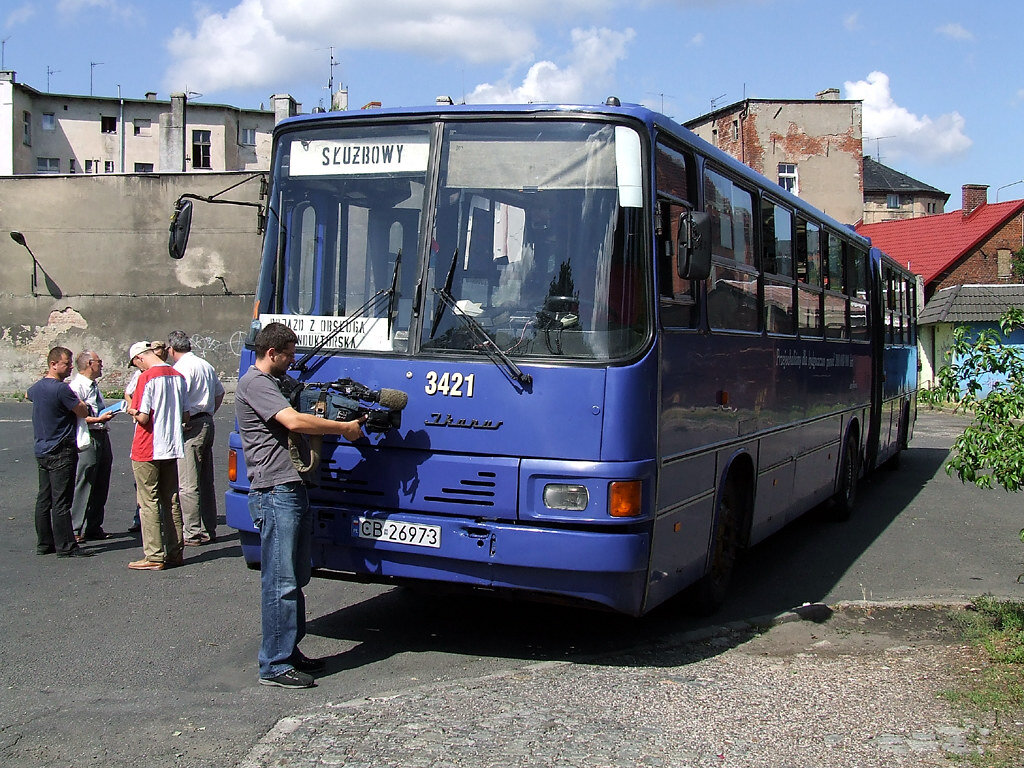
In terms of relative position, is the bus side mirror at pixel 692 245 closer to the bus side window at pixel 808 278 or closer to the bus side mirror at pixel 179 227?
the bus side mirror at pixel 179 227

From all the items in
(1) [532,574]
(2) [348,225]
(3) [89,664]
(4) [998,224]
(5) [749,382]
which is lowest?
(3) [89,664]

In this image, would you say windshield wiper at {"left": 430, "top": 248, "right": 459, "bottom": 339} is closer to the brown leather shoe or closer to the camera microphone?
the camera microphone

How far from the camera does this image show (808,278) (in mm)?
10117

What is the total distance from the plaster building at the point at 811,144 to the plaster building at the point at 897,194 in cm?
3204

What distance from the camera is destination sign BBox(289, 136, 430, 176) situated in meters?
6.32

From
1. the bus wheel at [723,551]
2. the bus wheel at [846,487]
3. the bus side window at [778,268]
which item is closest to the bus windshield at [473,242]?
the bus wheel at [723,551]

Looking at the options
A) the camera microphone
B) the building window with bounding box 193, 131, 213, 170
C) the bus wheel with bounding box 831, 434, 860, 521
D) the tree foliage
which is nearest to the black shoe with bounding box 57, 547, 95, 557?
the camera microphone

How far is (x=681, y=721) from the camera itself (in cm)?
514

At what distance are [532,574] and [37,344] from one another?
35.2 m

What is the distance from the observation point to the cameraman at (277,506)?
5.62m

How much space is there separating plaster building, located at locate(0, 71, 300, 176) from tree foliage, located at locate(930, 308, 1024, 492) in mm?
64027

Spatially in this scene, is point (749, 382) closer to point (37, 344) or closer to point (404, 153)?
point (404, 153)

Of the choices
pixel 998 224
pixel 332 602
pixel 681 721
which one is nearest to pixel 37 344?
pixel 332 602

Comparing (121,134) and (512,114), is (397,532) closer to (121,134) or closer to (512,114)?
(512,114)
